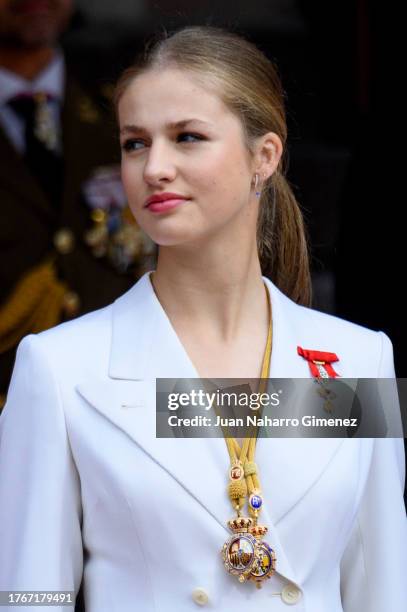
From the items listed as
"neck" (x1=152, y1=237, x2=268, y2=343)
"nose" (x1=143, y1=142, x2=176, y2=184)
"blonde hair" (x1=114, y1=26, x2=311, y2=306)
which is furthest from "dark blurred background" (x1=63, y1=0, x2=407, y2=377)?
"nose" (x1=143, y1=142, x2=176, y2=184)

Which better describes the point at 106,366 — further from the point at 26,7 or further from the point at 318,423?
the point at 26,7

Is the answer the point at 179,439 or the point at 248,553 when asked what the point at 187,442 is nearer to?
the point at 179,439

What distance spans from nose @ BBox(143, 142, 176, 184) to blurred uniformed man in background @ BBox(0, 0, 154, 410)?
150cm

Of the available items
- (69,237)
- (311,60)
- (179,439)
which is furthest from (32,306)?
(311,60)

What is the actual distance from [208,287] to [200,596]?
497mm

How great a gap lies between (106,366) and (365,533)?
0.50m

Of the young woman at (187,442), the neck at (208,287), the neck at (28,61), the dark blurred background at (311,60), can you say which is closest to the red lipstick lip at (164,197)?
the young woman at (187,442)

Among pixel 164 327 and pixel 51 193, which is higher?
pixel 51 193

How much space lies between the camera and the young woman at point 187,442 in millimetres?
2314

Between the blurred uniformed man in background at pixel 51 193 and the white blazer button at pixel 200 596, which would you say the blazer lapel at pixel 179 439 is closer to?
the white blazer button at pixel 200 596

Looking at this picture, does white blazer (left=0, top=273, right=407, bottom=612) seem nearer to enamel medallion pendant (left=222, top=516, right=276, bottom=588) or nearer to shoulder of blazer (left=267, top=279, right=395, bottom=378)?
enamel medallion pendant (left=222, top=516, right=276, bottom=588)

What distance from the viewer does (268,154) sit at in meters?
2.50

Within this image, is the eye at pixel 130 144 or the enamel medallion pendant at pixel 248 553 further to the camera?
the eye at pixel 130 144

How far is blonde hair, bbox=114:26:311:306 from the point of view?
2414mm
